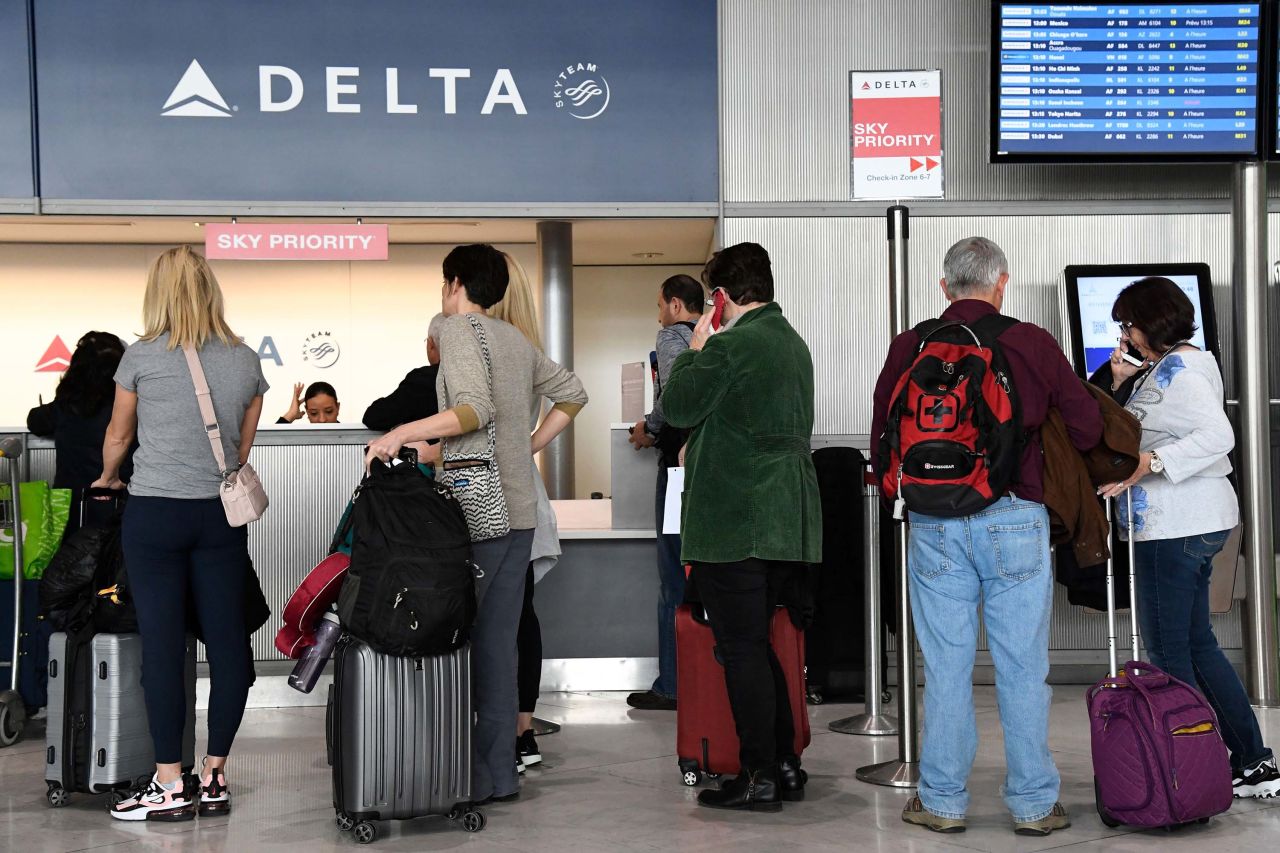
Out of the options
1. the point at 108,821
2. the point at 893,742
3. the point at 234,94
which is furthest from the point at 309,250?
the point at 893,742

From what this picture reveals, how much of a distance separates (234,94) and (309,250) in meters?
0.71

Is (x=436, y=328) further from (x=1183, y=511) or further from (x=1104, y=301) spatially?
→ (x=1104, y=301)

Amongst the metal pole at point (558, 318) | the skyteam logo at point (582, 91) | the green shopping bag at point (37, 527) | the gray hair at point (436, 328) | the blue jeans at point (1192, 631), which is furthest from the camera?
the metal pole at point (558, 318)

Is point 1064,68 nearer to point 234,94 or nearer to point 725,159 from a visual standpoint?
point 725,159

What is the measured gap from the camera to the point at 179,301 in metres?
3.63

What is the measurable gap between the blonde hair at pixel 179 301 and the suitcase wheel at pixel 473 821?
4.77ft

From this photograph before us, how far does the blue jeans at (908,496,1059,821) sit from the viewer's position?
324 cm

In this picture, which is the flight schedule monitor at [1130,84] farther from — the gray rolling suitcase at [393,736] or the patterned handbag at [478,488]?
the gray rolling suitcase at [393,736]

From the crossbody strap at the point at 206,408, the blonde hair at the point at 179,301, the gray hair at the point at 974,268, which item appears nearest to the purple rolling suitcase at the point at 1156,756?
the gray hair at the point at 974,268

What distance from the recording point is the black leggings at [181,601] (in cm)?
357

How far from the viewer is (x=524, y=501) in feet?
12.0

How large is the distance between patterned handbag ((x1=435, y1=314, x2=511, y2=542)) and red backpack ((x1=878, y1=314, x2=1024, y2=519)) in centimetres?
105

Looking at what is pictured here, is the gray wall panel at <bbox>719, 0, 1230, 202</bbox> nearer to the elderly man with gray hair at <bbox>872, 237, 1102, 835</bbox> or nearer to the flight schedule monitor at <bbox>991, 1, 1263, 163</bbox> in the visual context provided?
the flight schedule monitor at <bbox>991, 1, 1263, 163</bbox>

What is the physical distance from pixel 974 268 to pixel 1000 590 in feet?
2.68
